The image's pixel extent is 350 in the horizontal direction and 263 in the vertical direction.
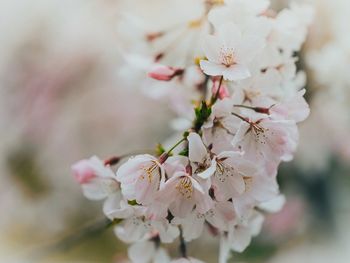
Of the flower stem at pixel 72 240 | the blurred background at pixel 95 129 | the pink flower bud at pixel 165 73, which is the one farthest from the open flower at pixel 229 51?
the blurred background at pixel 95 129

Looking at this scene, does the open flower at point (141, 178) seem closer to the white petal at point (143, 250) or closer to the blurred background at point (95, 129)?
the white petal at point (143, 250)

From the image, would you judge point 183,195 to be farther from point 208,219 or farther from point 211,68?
point 211,68

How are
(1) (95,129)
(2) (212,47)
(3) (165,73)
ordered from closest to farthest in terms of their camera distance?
(2) (212,47) < (3) (165,73) < (1) (95,129)

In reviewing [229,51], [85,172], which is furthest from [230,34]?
[85,172]

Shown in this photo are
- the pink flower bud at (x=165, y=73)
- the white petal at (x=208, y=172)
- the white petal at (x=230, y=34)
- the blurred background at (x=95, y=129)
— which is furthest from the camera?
the blurred background at (x=95, y=129)

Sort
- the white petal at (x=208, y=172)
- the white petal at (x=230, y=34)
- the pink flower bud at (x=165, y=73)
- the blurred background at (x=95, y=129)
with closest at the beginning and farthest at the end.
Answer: the white petal at (x=208, y=172)
the white petal at (x=230, y=34)
the pink flower bud at (x=165, y=73)
the blurred background at (x=95, y=129)

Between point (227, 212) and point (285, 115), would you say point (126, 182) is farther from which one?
point (285, 115)

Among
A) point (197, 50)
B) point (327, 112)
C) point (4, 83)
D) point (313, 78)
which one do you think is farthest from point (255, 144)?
point (4, 83)
